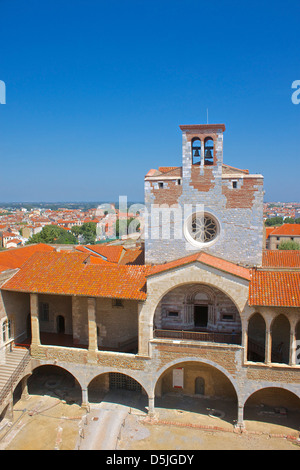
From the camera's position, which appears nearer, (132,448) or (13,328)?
(132,448)

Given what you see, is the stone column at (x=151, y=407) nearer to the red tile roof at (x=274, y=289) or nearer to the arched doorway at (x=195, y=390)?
the arched doorway at (x=195, y=390)

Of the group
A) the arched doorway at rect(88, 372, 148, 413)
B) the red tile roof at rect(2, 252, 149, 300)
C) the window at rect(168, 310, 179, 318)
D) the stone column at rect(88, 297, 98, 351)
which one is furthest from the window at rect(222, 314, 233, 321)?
the stone column at rect(88, 297, 98, 351)

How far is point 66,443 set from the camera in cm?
1833

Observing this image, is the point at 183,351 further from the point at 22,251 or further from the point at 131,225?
the point at 131,225

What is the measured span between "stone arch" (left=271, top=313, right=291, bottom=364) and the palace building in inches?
2.3

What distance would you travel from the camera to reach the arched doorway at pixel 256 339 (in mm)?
20359

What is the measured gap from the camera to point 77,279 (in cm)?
2152

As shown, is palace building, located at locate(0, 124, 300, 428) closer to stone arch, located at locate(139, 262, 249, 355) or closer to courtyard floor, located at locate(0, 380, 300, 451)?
stone arch, located at locate(139, 262, 249, 355)

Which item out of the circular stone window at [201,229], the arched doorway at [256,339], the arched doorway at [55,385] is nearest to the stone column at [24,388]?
the arched doorway at [55,385]

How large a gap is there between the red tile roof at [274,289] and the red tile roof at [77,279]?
19.7ft

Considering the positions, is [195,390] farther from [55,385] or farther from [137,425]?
[55,385]

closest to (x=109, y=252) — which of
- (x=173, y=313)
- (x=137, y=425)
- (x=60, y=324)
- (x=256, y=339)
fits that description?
(x=60, y=324)
